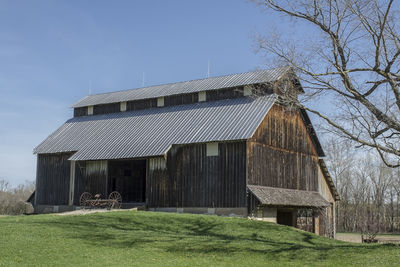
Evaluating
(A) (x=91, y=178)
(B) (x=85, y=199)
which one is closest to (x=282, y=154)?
(A) (x=91, y=178)

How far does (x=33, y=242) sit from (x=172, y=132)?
16.0m

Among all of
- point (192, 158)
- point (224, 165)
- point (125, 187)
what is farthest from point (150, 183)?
point (125, 187)

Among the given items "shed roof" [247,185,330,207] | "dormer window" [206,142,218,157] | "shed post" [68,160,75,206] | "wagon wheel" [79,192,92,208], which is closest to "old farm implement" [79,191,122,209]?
"wagon wheel" [79,192,92,208]

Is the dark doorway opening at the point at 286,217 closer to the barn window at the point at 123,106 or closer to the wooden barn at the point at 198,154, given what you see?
the wooden barn at the point at 198,154

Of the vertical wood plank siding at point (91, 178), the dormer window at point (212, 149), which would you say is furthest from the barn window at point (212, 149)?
the vertical wood plank siding at point (91, 178)

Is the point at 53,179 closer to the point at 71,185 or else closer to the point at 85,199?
the point at 71,185

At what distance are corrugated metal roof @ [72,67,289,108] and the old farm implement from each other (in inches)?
352

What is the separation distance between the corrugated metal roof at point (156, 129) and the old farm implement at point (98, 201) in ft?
8.71

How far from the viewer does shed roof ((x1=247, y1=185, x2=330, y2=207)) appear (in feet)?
93.6

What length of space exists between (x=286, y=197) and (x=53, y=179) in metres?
17.7

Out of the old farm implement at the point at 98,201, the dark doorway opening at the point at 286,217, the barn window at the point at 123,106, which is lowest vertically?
the dark doorway opening at the point at 286,217

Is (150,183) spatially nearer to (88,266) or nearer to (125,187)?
(125,187)

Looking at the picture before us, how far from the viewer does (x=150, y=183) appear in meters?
32.1

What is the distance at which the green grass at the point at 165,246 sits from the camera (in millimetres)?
16500
